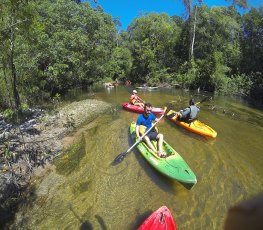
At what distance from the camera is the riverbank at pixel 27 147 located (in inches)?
262

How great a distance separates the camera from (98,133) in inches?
484

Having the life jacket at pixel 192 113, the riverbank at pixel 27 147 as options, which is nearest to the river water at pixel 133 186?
the riverbank at pixel 27 147

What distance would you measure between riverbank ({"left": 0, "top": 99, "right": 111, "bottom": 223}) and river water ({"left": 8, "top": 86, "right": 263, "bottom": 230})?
35 centimetres

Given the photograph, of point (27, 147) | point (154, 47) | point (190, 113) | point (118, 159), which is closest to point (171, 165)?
point (118, 159)

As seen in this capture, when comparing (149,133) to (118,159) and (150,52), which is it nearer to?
(118,159)

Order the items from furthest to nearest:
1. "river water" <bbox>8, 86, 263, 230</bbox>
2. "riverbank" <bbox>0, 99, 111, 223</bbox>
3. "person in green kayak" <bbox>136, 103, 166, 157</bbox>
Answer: "person in green kayak" <bbox>136, 103, 166, 157</bbox>
"riverbank" <bbox>0, 99, 111, 223</bbox>
"river water" <bbox>8, 86, 263, 230</bbox>

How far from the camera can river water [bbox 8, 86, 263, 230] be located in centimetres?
610

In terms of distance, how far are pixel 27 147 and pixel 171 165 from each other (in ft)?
15.1

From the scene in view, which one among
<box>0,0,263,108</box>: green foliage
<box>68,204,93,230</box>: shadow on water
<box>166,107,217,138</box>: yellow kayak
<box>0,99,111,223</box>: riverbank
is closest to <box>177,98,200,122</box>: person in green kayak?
<box>166,107,217,138</box>: yellow kayak

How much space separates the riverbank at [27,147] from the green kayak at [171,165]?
3.18 meters

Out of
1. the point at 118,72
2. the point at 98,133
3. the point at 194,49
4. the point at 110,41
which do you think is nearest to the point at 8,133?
the point at 98,133

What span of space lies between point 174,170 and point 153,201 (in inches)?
43.4

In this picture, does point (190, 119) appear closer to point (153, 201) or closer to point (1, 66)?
point (153, 201)

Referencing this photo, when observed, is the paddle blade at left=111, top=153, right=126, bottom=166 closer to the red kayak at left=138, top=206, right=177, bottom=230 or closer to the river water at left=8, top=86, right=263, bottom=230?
the river water at left=8, top=86, right=263, bottom=230
